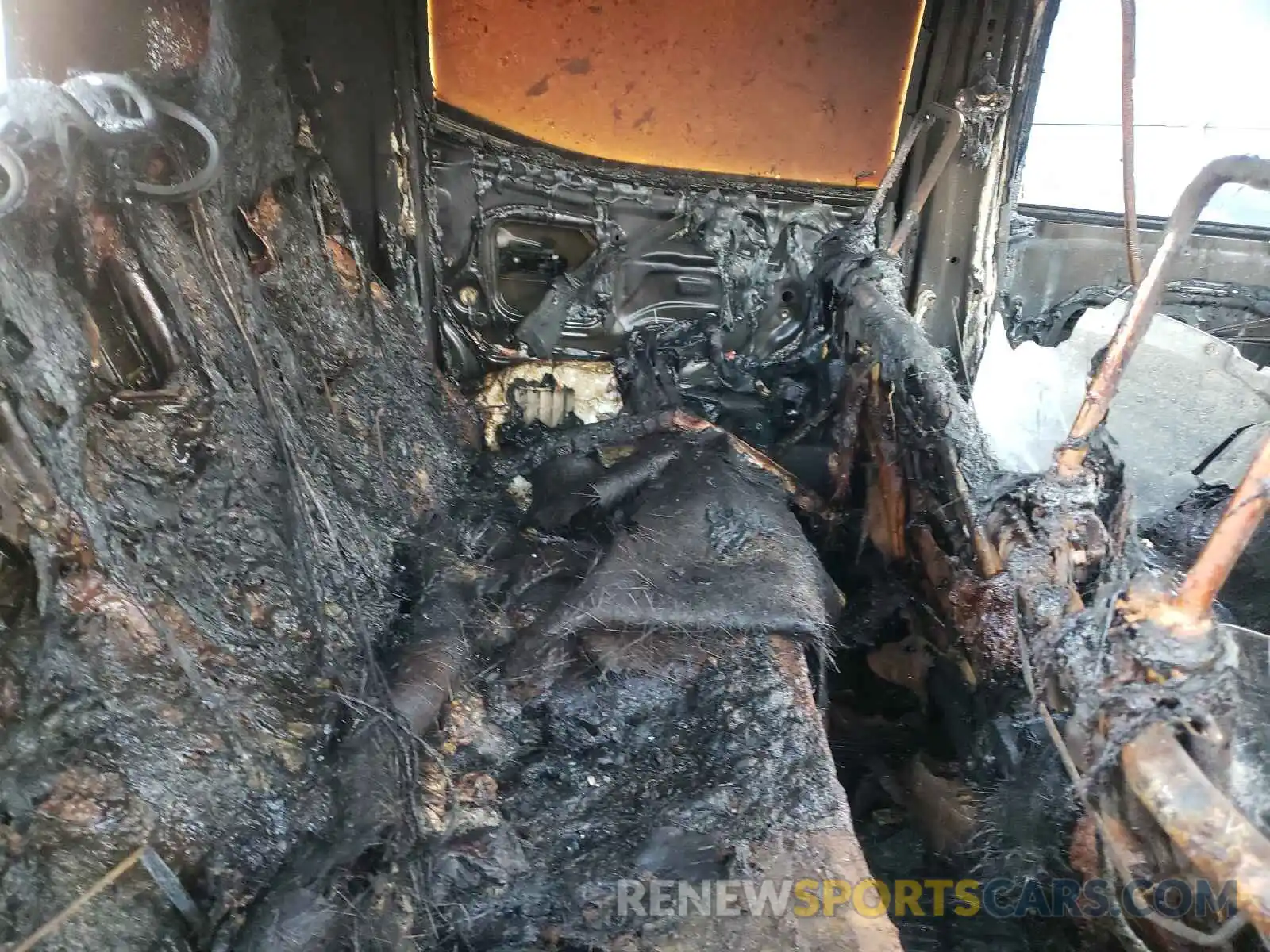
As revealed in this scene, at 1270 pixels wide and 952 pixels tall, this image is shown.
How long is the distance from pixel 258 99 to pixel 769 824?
1.94 m

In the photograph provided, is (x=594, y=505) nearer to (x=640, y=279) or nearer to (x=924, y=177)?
(x=640, y=279)

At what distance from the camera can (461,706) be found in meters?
1.66

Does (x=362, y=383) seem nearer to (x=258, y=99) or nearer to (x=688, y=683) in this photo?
(x=258, y=99)

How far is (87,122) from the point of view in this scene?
4.28ft

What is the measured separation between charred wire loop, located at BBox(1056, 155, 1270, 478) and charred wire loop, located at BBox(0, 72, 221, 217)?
5.34 feet

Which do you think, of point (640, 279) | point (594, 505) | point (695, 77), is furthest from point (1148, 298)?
point (695, 77)

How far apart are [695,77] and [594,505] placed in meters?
1.69

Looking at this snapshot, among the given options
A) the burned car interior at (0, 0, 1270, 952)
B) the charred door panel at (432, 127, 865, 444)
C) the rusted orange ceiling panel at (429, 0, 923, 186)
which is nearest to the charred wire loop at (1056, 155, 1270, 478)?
the burned car interior at (0, 0, 1270, 952)

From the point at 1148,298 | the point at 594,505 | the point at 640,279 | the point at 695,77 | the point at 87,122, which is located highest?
the point at 695,77

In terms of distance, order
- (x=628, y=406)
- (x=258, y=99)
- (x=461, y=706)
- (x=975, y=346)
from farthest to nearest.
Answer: (x=975, y=346) < (x=628, y=406) < (x=258, y=99) < (x=461, y=706)

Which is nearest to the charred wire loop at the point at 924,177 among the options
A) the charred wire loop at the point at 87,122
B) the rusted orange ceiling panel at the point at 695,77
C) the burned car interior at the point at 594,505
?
the burned car interior at the point at 594,505

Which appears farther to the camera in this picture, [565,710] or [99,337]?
[565,710]

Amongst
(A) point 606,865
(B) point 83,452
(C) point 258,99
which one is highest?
(C) point 258,99

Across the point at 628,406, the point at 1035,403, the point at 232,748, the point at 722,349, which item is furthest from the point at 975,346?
the point at 232,748
